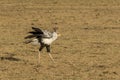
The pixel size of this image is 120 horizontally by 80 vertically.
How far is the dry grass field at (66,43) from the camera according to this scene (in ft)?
36.7

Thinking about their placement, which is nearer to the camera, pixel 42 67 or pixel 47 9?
pixel 42 67

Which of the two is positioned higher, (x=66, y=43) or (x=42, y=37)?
(x=42, y=37)

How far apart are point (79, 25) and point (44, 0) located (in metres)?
11.3

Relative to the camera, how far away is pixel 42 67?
1184 cm

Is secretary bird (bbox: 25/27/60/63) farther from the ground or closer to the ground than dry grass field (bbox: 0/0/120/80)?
farther from the ground

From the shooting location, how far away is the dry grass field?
1120cm

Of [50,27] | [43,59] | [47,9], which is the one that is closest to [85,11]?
[47,9]

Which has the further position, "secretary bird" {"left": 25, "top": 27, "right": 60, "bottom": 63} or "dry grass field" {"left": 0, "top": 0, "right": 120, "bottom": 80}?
"secretary bird" {"left": 25, "top": 27, "right": 60, "bottom": 63}

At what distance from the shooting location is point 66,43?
1532 cm

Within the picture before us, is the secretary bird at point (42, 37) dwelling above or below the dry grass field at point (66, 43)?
above

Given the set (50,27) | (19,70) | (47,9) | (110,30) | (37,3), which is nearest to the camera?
(19,70)

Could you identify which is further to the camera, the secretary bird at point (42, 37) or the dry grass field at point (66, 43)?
the secretary bird at point (42, 37)

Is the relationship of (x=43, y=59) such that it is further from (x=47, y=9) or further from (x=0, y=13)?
(x=47, y=9)

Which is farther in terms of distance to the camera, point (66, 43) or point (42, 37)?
point (66, 43)
